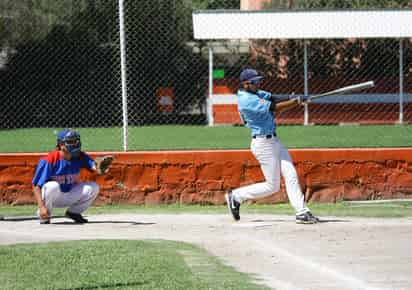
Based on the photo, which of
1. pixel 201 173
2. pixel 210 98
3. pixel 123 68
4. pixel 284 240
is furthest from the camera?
pixel 210 98

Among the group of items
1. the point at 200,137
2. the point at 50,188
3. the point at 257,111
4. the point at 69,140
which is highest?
the point at 257,111

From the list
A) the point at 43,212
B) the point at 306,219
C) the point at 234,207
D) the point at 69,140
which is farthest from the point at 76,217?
the point at 306,219

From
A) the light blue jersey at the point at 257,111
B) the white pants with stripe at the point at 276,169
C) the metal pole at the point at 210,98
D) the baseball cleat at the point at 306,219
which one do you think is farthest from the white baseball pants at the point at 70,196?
the metal pole at the point at 210,98

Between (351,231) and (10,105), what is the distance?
860 cm

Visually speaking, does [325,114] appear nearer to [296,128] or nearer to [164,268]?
[296,128]

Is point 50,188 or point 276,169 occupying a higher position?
point 276,169

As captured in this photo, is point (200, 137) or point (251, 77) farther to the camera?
point (200, 137)

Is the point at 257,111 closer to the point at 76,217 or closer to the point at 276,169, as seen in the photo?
the point at 276,169

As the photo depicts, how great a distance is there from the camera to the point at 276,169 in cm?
1102

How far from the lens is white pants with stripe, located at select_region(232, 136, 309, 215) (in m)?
10.9

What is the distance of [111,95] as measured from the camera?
1781 cm

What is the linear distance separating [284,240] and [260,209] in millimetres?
2661

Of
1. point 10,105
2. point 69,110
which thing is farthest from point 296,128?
point 10,105

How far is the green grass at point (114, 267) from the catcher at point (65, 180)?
157 cm
